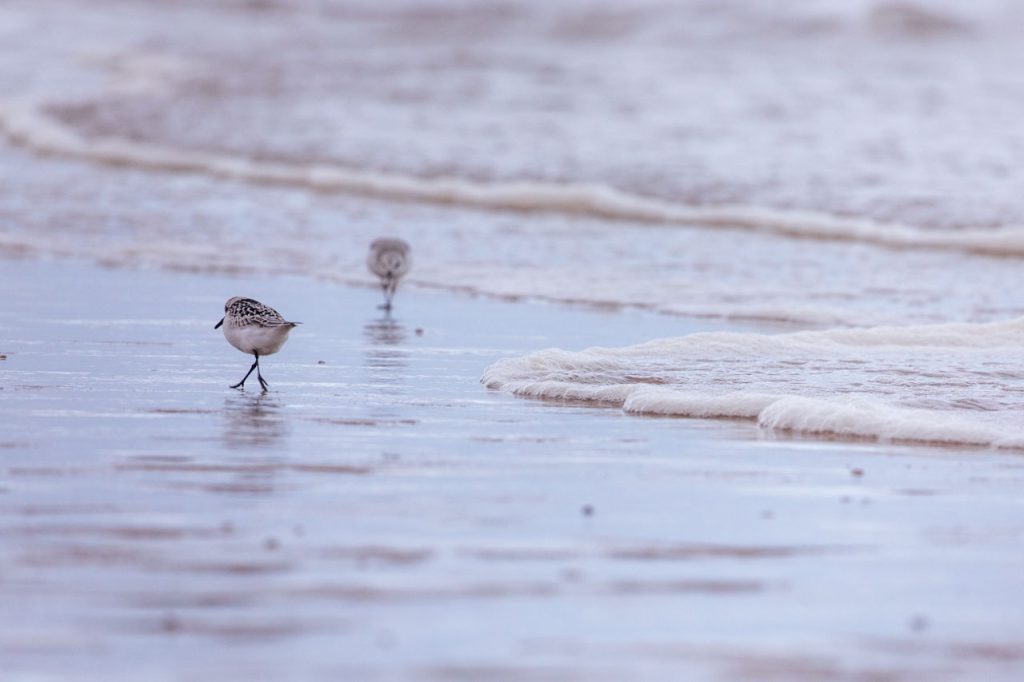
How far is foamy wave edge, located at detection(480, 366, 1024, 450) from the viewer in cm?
672

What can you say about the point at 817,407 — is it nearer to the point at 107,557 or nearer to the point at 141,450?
the point at 141,450

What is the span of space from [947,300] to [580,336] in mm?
3311

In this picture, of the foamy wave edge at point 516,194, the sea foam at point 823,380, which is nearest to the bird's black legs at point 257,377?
the sea foam at point 823,380

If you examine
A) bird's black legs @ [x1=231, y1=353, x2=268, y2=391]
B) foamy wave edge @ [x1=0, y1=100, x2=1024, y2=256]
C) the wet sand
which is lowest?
the wet sand

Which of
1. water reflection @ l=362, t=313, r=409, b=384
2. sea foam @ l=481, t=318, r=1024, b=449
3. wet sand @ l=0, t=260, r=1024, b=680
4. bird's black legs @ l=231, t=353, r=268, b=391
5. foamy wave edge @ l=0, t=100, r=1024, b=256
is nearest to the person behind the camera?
wet sand @ l=0, t=260, r=1024, b=680

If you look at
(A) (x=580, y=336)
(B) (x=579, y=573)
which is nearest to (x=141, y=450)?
(B) (x=579, y=573)

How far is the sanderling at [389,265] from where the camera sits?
11633 millimetres

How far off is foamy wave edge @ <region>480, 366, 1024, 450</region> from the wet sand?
14 cm

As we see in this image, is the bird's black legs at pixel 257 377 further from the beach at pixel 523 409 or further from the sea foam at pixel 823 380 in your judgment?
the sea foam at pixel 823 380

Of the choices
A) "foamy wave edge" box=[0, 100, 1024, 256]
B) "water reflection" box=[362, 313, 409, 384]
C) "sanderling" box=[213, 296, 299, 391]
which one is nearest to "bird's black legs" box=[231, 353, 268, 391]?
"sanderling" box=[213, 296, 299, 391]

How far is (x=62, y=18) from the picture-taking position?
40594mm

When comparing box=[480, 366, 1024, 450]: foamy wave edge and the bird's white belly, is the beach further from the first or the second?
the bird's white belly

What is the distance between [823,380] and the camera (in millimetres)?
8047

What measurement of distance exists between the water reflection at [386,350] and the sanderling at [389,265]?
2.22 ft
